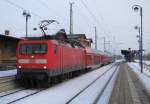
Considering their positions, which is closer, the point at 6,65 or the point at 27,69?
the point at 27,69

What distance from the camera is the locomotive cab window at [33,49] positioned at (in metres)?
23.0

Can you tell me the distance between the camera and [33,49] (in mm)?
23281

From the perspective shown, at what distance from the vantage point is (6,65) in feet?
113

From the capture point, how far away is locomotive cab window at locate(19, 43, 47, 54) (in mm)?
23047

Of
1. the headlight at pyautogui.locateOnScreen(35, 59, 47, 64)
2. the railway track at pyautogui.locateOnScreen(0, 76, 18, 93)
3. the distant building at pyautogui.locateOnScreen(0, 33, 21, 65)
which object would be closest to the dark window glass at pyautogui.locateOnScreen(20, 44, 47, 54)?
the headlight at pyautogui.locateOnScreen(35, 59, 47, 64)

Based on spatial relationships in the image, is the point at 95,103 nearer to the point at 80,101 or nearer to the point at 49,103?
the point at 80,101

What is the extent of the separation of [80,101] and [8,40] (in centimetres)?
1980

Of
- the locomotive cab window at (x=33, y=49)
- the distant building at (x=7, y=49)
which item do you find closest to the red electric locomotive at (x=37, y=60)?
the locomotive cab window at (x=33, y=49)

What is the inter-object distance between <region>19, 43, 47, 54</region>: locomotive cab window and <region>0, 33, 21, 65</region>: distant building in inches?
381

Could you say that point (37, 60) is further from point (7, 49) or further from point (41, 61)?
point (7, 49)

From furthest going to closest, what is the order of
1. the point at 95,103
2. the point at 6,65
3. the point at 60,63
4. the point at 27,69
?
the point at 6,65, the point at 60,63, the point at 27,69, the point at 95,103

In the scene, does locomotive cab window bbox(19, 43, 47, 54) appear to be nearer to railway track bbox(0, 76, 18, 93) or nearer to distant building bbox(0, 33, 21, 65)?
railway track bbox(0, 76, 18, 93)

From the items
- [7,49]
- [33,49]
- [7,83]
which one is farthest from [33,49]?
[7,49]

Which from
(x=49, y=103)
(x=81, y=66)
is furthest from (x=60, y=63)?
(x=81, y=66)
